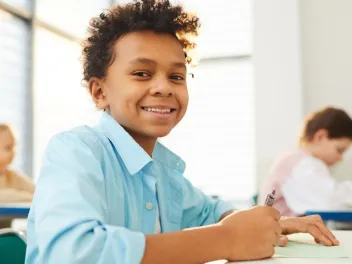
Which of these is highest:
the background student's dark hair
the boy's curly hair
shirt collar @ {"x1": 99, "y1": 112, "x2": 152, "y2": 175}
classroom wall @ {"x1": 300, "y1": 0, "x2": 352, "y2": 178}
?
classroom wall @ {"x1": 300, "y1": 0, "x2": 352, "y2": 178}

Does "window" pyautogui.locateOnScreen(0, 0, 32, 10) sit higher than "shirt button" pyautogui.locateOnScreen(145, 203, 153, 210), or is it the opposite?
"window" pyautogui.locateOnScreen(0, 0, 32, 10)

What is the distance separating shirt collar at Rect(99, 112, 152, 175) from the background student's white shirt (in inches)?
72.3

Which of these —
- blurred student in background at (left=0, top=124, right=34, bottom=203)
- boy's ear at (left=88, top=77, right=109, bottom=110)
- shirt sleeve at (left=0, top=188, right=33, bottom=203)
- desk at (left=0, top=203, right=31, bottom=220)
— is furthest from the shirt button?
blurred student in background at (left=0, top=124, right=34, bottom=203)

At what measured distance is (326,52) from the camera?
462cm

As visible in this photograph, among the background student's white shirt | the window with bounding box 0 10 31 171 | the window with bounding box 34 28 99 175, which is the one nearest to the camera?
the background student's white shirt

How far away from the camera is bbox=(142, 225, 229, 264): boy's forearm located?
79 centimetres

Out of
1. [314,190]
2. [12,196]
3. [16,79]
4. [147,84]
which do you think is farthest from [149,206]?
[16,79]

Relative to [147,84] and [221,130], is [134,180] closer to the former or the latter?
[147,84]

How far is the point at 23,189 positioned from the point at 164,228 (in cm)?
247

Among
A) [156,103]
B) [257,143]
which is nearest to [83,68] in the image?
[156,103]

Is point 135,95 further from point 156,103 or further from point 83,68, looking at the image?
point 83,68

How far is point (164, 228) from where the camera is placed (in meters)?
1.22

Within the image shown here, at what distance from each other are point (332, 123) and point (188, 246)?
2407 millimetres

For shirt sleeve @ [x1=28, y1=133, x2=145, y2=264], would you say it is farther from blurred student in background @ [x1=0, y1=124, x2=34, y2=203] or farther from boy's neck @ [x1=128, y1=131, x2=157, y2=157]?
blurred student in background @ [x1=0, y1=124, x2=34, y2=203]
